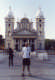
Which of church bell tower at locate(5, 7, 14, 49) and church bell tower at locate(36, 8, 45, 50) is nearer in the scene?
church bell tower at locate(36, 8, 45, 50)

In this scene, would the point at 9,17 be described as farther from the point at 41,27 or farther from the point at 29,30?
the point at 41,27

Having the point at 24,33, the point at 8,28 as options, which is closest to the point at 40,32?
the point at 24,33

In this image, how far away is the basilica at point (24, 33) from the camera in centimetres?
3962

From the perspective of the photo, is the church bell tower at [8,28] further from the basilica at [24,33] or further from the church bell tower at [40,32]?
the church bell tower at [40,32]

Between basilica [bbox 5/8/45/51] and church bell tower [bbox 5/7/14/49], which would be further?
church bell tower [bbox 5/7/14/49]

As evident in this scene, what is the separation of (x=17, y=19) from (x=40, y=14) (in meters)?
8.15

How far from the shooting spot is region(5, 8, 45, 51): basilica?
39.6 m

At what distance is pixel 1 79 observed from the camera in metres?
5.82

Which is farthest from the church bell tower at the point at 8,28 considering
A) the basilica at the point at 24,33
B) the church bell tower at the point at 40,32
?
the church bell tower at the point at 40,32

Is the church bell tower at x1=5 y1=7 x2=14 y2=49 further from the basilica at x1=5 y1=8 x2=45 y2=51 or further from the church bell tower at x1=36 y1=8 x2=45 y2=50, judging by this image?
the church bell tower at x1=36 y1=8 x2=45 y2=50

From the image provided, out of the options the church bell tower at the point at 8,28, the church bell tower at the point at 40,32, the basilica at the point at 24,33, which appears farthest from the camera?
the church bell tower at the point at 8,28

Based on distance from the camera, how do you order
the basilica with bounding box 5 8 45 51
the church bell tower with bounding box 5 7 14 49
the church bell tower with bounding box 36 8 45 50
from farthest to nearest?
the church bell tower with bounding box 5 7 14 49
the church bell tower with bounding box 36 8 45 50
the basilica with bounding box 5 8 45 51

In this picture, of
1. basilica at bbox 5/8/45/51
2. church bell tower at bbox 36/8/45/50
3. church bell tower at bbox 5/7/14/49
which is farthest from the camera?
church bell tower at bbox 5/7/14/49

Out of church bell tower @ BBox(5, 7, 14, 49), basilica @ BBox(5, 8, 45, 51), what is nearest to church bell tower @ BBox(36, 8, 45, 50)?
basilica @ BBox(5, 8, 45, 51)
